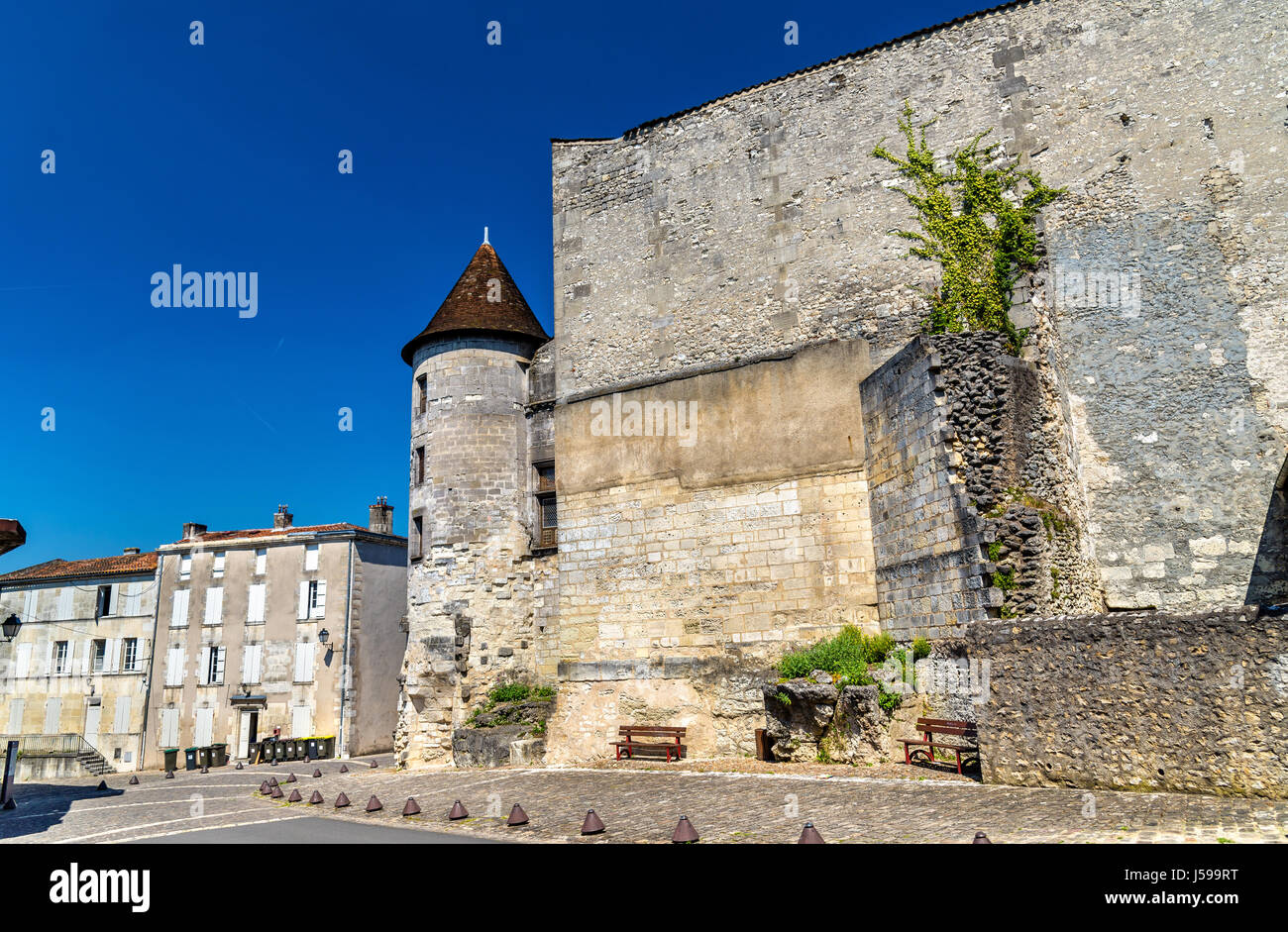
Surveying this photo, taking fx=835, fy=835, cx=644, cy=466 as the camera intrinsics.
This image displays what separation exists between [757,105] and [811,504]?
7796 mm

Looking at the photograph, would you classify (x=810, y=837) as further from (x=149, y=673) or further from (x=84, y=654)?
(x=84, y=654)

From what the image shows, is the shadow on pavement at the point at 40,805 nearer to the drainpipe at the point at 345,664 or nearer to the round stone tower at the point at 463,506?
the round stone tower at the point at 463,506

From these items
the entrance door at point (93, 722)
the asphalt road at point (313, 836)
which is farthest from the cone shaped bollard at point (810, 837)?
the entrance door at point (93, 722)

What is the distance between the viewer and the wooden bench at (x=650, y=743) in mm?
13234

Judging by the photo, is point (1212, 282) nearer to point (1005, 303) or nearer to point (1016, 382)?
point (1005, 303)

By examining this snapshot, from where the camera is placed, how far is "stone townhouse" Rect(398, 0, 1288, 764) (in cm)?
1127

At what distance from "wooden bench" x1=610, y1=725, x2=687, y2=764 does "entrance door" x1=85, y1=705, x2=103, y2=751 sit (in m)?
24.0

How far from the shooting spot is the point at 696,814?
8.47 meters

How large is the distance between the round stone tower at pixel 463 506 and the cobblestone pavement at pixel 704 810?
66.6 inches

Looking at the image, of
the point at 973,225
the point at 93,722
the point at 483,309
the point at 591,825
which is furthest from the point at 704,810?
the point at 93,722

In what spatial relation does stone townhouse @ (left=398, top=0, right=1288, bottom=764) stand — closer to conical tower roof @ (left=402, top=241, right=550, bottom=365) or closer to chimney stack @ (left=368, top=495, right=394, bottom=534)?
conical tower roof @ (left=402, top=241, right=550, bottom=365)

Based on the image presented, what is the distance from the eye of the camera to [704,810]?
865 centimetres
